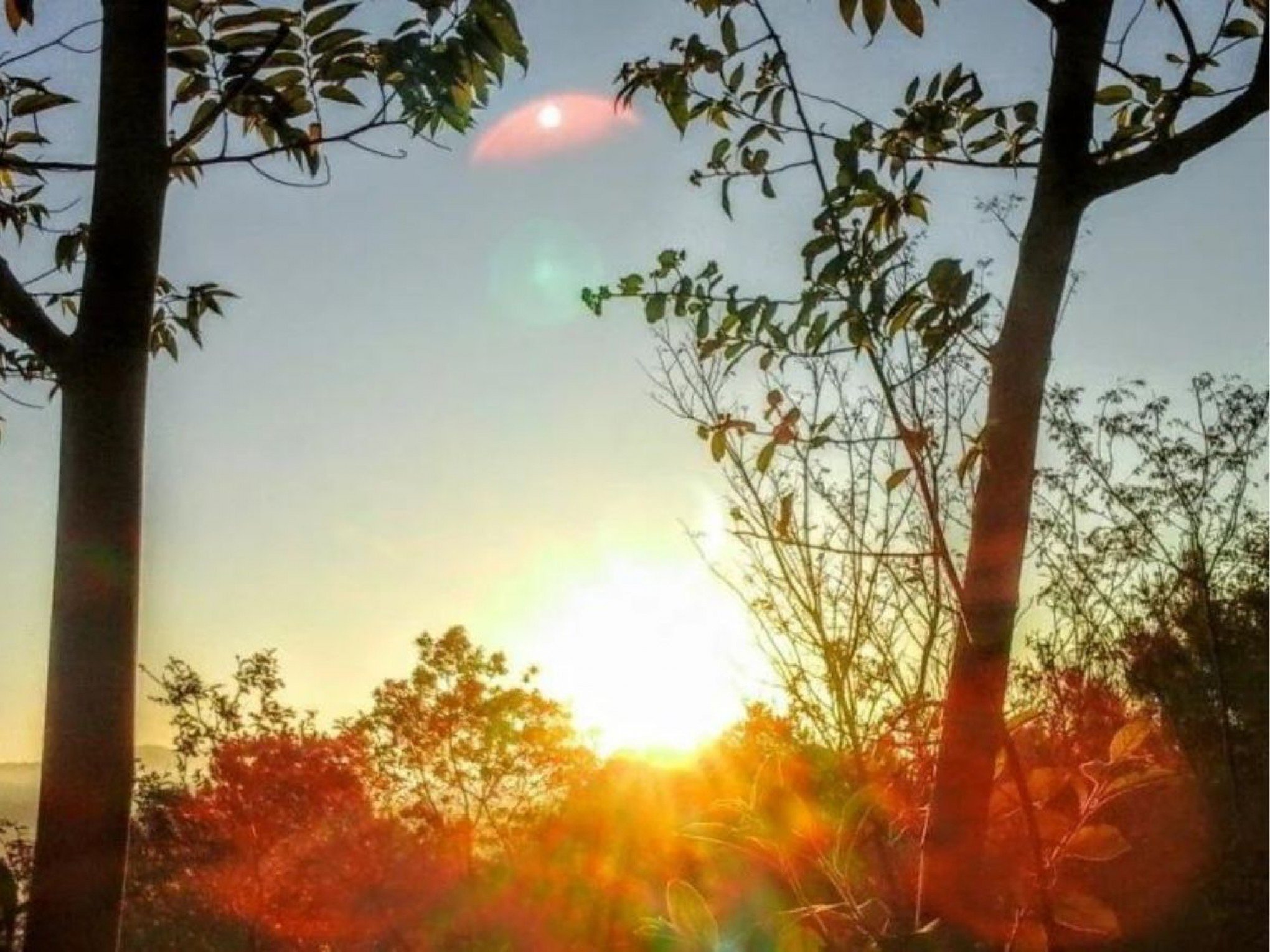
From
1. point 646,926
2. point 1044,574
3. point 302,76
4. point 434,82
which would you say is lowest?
point 646,926

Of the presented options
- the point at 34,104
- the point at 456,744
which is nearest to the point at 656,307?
the point at 34,104

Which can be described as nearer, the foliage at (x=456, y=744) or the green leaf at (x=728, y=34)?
the green leaf at (x=728, y=34)

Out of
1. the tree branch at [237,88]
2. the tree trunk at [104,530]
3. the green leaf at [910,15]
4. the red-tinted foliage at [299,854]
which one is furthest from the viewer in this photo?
the red-tinted foliage at [299,854]

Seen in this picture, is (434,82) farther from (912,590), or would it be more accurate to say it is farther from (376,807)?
(376,807)

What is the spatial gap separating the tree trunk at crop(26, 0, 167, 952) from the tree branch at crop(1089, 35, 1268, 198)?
1.29m

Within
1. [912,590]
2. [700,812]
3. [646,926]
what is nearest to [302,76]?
[700,812]

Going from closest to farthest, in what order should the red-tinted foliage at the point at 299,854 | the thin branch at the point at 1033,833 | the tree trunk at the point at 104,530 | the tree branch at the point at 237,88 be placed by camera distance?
1. the thin branch at the point at 1033,833
2. the tree trunk at the point at 104,530
3. the tree branch at the point at 237,88
4. the red-tinted foliage at the point at 299,854

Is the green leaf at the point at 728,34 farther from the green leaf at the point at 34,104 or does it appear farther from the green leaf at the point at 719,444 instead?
the green leaf at the point at 34,104

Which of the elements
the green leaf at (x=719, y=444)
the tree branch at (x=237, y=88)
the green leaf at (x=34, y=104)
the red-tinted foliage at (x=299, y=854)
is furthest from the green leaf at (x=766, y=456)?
the red-tinted foliage at (x=299, y=854)

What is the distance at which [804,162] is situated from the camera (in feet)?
3.96

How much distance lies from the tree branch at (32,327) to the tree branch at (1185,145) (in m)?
1.39

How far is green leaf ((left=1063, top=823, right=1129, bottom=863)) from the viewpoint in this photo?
102 cm

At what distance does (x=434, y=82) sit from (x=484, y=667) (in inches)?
818

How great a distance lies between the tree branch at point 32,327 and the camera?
1.65 meters
